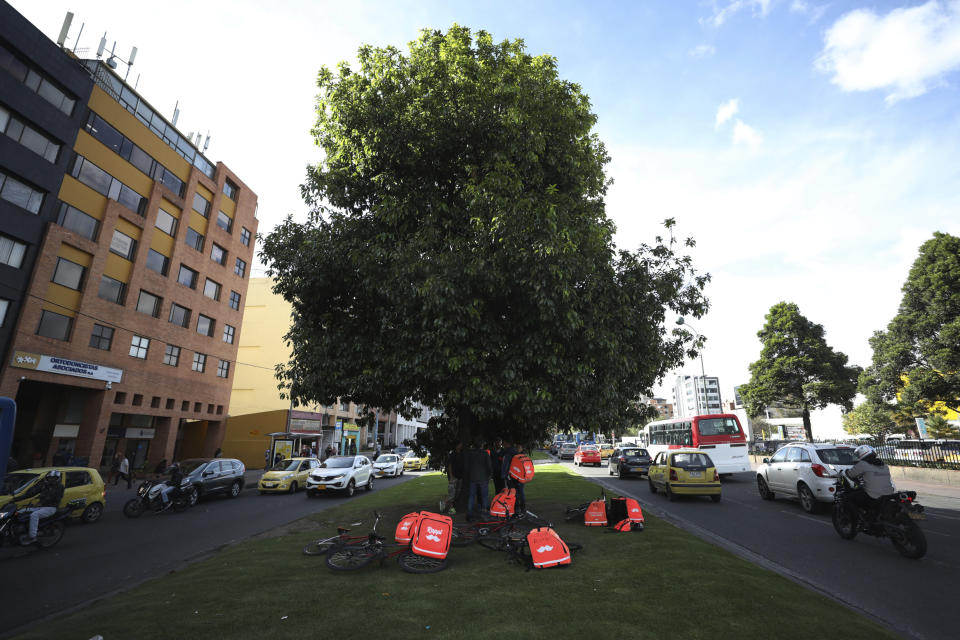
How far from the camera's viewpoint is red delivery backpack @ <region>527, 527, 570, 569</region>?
260 inches

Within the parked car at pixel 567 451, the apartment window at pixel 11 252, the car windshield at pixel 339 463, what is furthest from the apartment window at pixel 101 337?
the parked car at pixel 567 451

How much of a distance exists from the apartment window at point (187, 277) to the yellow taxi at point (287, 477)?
620 inches

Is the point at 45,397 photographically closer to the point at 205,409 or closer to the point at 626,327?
the point at 205,409

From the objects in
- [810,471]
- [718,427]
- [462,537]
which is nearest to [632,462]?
[718,427]

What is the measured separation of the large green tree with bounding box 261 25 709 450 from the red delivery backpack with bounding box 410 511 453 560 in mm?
2447

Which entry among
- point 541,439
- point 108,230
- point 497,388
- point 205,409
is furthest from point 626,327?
point 205,409

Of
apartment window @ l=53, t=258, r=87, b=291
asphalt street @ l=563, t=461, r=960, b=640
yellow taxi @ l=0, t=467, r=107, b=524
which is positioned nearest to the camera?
asphalt street @ l=563, t=461, r=960, b=640

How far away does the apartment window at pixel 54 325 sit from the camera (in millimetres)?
20456

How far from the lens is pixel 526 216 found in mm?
8891

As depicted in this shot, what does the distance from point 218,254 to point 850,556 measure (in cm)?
3697

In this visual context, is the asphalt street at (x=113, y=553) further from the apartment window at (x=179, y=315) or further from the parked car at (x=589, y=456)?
the parked car at (x=589, y=456)

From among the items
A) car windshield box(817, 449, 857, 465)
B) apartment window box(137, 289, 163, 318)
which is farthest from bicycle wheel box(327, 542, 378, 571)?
apartment window box(137, 289, 163, 318)

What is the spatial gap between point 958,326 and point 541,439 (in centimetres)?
2499

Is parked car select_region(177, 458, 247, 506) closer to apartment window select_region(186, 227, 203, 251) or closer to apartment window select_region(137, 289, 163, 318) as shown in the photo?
apartment window select_region(137, 289, 163, 318)
